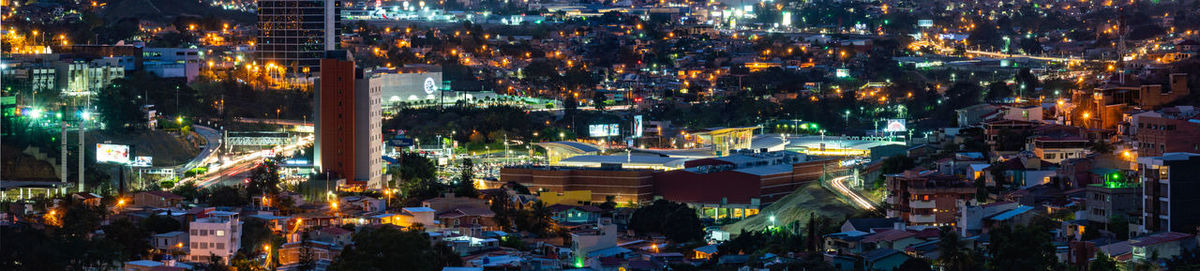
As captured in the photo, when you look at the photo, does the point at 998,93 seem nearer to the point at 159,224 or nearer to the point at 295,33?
the point at 295,33

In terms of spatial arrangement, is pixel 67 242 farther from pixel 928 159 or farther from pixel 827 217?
pixel 928 159

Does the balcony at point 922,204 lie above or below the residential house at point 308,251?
above

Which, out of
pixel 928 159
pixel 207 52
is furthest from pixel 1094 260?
pixel 207 52

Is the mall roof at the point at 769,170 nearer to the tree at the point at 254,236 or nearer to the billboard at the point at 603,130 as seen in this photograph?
the billboard at the point at 603,130

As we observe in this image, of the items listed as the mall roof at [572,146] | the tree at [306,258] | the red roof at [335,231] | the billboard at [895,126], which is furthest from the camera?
the billboard at [895,126]

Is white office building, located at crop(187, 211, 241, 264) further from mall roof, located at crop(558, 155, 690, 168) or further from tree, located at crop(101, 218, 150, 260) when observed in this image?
mall roof, located at crop(558, 155, 690, 168)

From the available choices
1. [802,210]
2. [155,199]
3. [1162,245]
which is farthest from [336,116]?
[1162,245]

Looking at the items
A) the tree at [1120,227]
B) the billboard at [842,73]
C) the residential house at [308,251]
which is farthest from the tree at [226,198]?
the billboard at [842,73]
